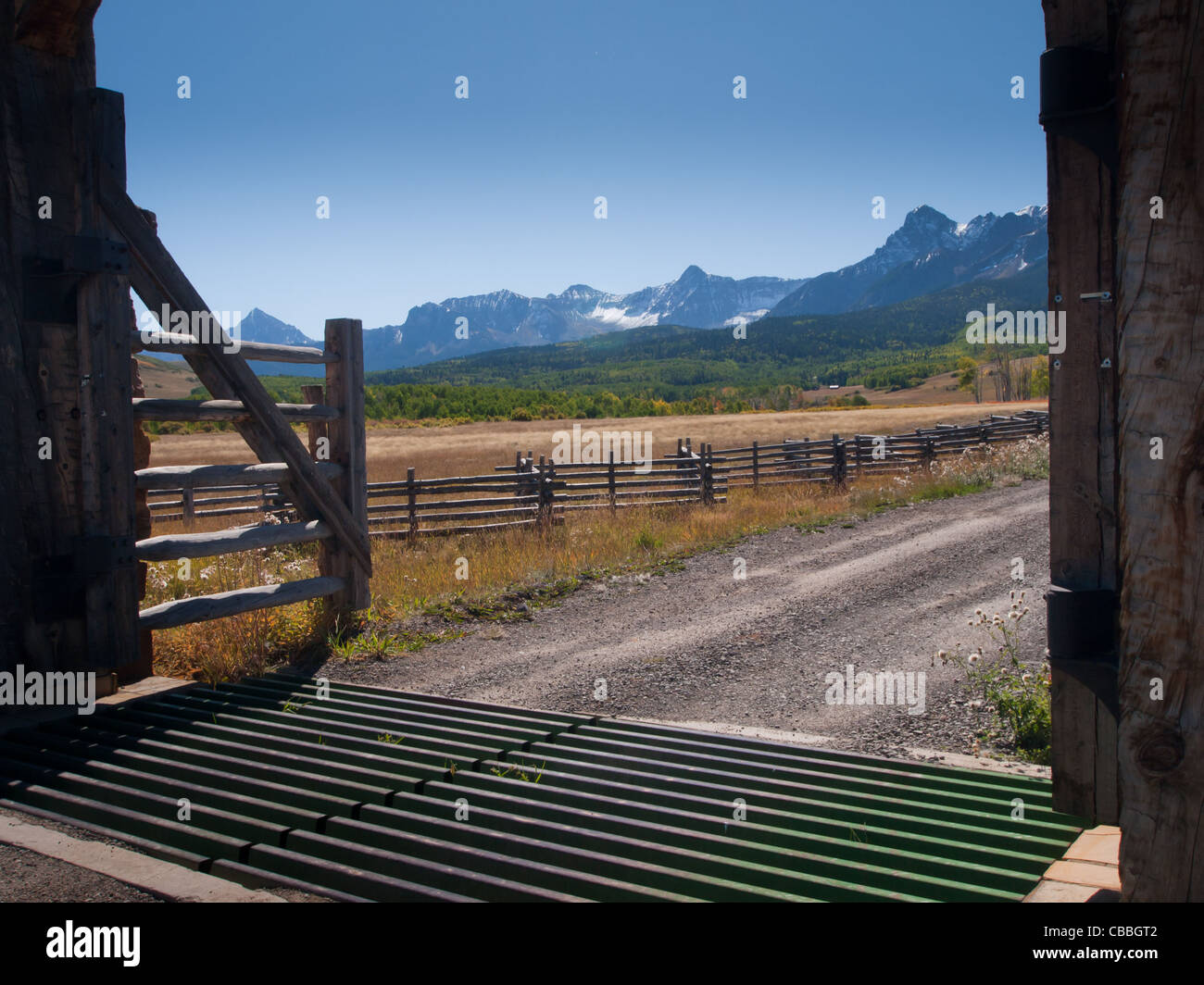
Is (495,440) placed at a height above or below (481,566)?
above

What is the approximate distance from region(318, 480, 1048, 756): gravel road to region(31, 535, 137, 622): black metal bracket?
1.89 metres

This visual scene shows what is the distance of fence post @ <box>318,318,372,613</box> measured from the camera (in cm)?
732

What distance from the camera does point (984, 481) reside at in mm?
18828

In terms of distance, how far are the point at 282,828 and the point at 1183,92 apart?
3.60 metres

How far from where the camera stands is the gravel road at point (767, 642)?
19.9 ft

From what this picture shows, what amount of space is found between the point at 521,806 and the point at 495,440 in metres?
58.8

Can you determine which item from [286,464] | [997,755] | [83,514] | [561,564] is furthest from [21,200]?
[561,564]

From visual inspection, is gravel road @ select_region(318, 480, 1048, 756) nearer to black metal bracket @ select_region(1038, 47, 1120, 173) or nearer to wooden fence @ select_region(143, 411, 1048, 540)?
black metal bracket @ select_region(1038, 47, 1120, 173)

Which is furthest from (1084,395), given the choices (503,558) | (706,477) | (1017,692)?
(706,477)

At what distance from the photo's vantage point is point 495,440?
62031 mm

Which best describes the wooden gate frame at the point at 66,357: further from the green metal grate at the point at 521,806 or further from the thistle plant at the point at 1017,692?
the thistle plant at the point at 1017,692

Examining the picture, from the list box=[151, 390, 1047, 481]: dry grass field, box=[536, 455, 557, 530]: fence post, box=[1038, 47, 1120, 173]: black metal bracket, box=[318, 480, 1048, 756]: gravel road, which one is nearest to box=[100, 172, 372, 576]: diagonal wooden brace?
box=[318, 480, 1048, 756]: gravel road

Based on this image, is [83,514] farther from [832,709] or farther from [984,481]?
[984,481]

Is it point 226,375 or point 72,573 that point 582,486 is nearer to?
point 226,375
